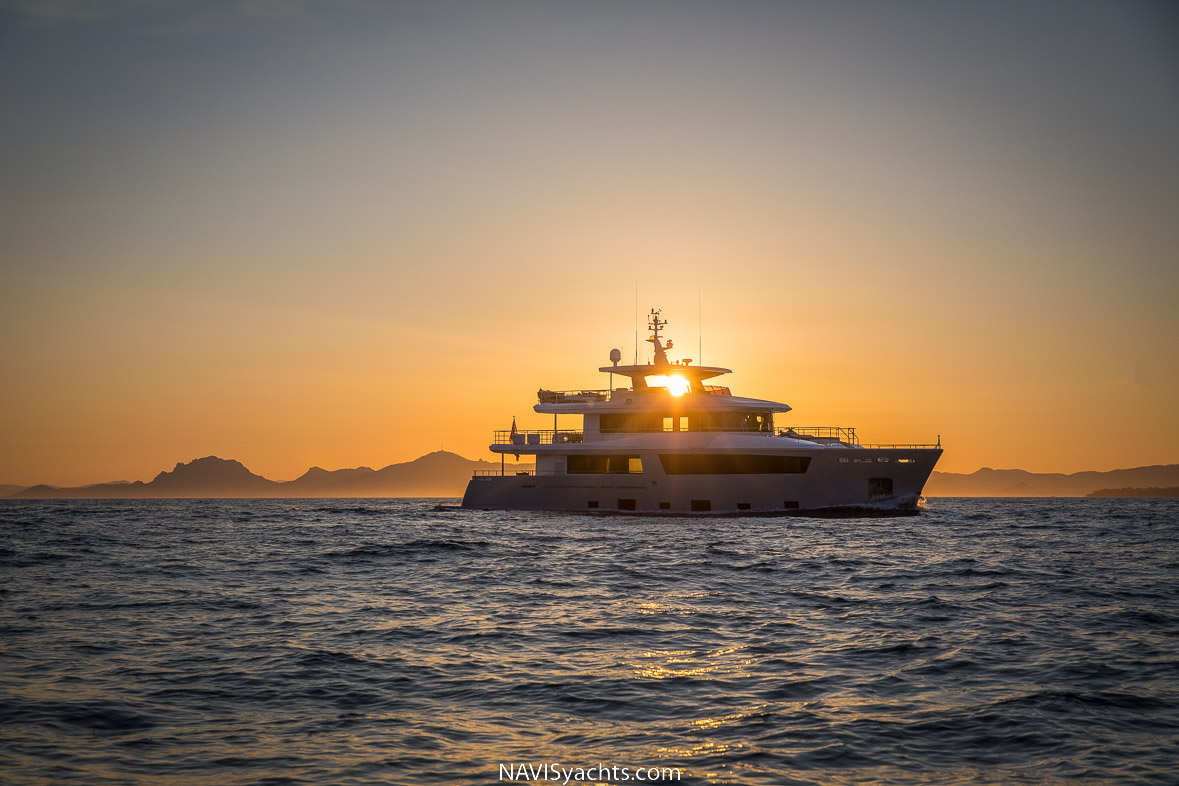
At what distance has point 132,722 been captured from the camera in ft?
28.1

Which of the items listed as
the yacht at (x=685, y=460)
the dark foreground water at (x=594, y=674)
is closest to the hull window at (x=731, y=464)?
the yacht at (x=685, y=460)

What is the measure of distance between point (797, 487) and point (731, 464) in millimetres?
3392

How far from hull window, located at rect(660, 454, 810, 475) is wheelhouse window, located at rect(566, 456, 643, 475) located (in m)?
1.92

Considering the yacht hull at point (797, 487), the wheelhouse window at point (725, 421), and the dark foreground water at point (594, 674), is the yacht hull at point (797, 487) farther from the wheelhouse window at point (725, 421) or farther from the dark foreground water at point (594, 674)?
the dark foreground water at point (594, 674)

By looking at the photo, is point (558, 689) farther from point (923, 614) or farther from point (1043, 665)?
point (923, 614)

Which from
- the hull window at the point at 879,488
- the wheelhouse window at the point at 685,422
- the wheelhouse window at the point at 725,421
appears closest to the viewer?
the hull window at the point at 879,488

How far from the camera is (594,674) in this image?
10312 mm

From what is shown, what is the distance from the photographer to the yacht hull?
41406 millimetres

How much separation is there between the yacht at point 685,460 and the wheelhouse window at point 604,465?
0.06 meters

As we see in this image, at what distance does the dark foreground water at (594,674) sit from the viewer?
7434 mm

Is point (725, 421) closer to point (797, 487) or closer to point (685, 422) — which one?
point (685, 422)

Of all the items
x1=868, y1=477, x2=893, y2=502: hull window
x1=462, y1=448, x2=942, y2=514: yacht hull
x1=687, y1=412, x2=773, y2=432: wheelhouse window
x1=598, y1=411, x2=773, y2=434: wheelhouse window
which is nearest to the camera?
x1=462, y1=448, x2=942, y2=514: yacht hull

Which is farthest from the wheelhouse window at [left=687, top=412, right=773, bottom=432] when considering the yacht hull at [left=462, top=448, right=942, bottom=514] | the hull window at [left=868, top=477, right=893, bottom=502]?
the hull window at [left=868, top=477, right=893, bottom=502]

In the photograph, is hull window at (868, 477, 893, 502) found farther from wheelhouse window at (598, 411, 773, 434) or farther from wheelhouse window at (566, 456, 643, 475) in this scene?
wheelhouse window at (566, 456, 643, 475)
